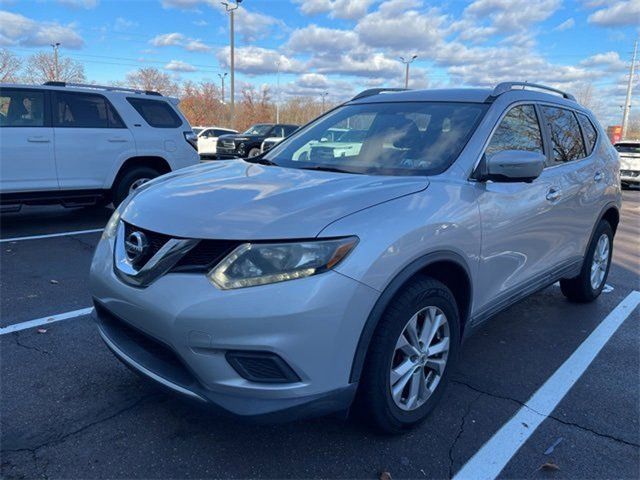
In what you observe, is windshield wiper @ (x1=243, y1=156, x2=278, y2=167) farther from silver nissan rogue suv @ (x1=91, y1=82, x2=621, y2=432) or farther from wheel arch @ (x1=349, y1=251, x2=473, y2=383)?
wheel arch @ (x1=349, y1=251, x2=473, y2=383)

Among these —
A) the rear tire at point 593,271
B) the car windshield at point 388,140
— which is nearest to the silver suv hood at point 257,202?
the car windshield at point 388,140

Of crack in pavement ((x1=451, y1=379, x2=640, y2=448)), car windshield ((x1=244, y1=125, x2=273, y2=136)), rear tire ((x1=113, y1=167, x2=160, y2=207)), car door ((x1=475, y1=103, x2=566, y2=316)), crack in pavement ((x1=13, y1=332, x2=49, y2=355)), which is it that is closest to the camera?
crack in pavement ((x1=451, y1=379, x2=640, y2=448))

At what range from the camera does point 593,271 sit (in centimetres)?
462

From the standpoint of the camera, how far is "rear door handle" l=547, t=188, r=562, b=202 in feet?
11.1

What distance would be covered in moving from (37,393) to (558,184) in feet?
12.0

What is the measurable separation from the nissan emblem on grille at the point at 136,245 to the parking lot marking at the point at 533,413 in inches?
70.7

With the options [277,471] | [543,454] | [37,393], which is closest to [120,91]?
[37,393]

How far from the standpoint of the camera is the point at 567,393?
3.07m

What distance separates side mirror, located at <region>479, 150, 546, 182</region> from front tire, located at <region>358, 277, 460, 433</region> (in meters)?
0.72

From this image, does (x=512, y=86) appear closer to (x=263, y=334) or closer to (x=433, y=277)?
(x=433, y=277)

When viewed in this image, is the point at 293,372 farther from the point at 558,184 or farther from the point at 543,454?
the point at 558,184


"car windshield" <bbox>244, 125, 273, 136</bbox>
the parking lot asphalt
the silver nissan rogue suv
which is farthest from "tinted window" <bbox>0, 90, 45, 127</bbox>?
"car windshield" <bbox>244, 125, 273, 136</bbox>

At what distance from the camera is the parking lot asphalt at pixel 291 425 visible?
231 centimetres

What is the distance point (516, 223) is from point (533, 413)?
3.68ft
